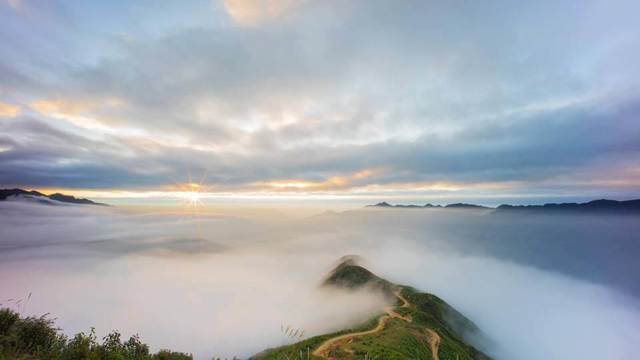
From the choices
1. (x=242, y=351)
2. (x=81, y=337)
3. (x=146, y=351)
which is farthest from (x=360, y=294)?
(x=81, y=337)

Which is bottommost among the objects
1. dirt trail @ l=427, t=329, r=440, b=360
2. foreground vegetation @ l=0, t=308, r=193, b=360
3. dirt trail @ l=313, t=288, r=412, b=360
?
dirt trail @ l=427, t=329, r=440, b=360

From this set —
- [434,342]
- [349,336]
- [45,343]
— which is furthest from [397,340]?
[45,343]

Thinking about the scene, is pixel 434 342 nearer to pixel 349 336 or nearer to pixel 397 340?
pixel 397 340

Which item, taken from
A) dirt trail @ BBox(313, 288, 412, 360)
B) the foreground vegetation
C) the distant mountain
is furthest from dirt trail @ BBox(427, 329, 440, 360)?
the foreground vegetation

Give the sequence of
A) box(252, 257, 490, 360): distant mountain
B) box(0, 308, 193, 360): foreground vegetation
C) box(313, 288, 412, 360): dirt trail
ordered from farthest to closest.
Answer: box(313, 288, 412, 360): dirt trail, box(252, 257, 490, 360): distant mountain, box(0, 308, 193, 360): foreground vegetation

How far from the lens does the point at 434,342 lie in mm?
101312

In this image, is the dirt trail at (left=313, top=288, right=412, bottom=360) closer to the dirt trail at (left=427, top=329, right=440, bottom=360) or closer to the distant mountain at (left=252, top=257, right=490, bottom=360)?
the distant mountain at (left=252, top=257, right=490, bottom=360)

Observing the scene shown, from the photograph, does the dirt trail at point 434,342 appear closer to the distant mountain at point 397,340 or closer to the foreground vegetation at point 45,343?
the distant mountain at point 397,340

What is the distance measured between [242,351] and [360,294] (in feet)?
299

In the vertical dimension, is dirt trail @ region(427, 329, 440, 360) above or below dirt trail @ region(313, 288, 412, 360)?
below

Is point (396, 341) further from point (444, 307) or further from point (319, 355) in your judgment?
point (444, 307)

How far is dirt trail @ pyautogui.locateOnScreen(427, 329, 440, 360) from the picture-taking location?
303ft

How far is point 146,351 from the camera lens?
167 feet

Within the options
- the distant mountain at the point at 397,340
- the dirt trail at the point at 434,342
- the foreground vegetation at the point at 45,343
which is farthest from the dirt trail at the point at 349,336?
the foreground vegetation at the point at 45,343
